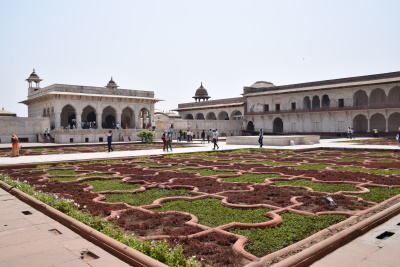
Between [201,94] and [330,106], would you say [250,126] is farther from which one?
[201,94]

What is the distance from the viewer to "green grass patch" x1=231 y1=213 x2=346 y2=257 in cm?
311

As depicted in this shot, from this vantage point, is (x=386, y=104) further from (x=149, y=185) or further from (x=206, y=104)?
(x=149, y=185)

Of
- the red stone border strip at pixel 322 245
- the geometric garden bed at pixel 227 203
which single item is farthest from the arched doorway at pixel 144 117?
the red stone border strip at pixel 322 245

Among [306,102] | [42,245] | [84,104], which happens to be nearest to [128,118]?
[84,104]

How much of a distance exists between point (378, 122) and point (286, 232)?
1428 inches

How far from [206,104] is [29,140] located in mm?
27633

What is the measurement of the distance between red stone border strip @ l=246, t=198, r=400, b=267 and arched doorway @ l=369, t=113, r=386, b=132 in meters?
34.8

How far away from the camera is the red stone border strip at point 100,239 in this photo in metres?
2.64

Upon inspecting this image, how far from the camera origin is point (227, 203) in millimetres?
4695

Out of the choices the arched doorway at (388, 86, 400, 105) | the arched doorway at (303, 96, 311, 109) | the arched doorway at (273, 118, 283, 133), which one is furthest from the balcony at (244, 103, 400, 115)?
the arched doorway at (273, 118, 283, 133)

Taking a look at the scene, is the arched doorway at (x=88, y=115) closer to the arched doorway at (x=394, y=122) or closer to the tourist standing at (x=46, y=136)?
the tourist standing at (x=46, y=136)

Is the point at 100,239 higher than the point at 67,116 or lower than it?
lower

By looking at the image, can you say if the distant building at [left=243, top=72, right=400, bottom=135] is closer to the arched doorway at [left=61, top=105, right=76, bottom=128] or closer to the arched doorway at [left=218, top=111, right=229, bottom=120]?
the arched doorway at [left=218, top=111, right=229, bottom=120]

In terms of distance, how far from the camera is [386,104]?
32094 millimetres
